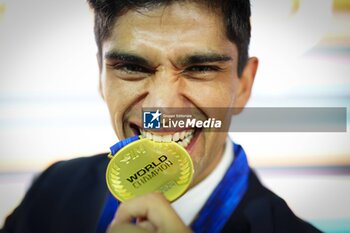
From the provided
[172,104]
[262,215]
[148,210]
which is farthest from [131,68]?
[262,215]

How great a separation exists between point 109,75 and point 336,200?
77cm

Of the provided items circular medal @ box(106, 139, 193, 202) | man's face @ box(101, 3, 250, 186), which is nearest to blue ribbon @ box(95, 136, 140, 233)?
circular medal @ box(106, 139, 193, 202)

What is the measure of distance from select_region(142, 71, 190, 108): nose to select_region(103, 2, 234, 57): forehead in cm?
8

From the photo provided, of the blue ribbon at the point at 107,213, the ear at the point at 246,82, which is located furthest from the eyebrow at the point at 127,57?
the blue ribbon at the point at 107,213

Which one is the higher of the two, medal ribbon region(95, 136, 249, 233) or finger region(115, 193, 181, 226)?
finger region(115, 193, 181, 226)

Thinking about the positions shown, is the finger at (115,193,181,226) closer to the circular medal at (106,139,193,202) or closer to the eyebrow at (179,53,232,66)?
the circular medal at (106,139,193,202)

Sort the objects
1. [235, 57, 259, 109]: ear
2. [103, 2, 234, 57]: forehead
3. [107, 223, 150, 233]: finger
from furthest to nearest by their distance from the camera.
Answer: [235, 57, 259, 109]: ear → [103, 2, 234, 57]: forehead → [107, 223, 150, 233]: finger

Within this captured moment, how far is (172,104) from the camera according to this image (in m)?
1.24

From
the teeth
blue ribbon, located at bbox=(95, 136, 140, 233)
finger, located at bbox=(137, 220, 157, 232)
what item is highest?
the teeth

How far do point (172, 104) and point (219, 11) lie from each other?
11.0 inches

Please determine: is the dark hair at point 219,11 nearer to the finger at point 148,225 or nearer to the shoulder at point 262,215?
the shoulder at point 262,215

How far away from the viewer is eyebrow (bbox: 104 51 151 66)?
1.23 meters

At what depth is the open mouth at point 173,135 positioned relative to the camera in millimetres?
1271

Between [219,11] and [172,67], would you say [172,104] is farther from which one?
[219,11]
